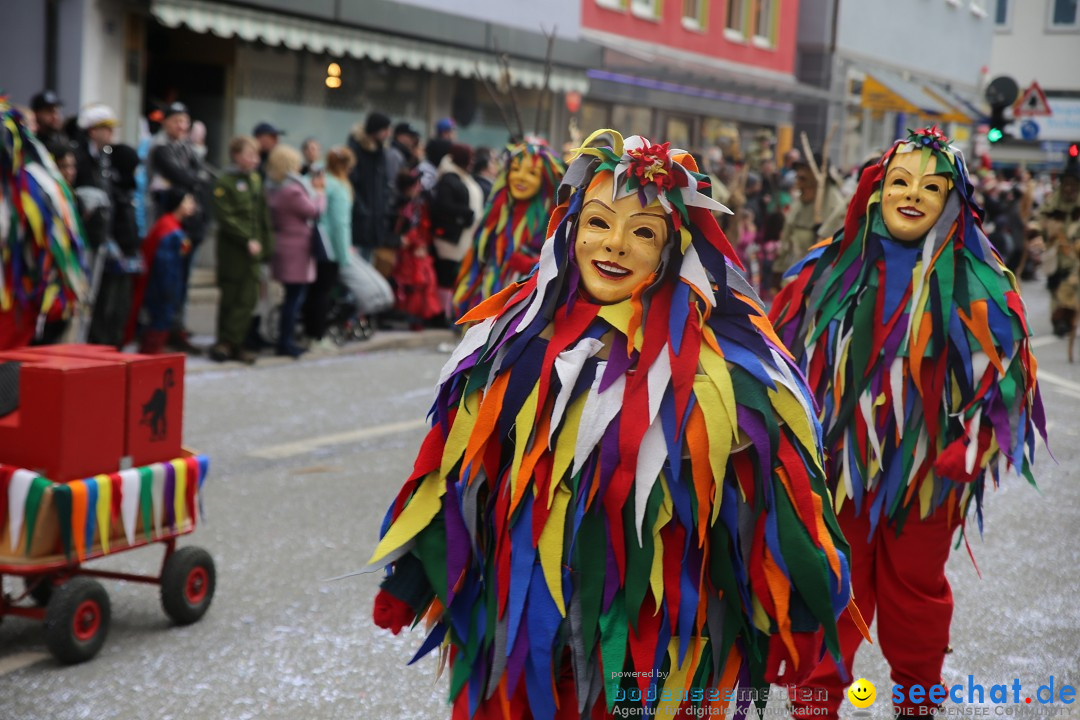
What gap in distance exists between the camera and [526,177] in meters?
7.61

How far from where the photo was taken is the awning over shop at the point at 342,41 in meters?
13.0

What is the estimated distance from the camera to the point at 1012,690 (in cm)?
450

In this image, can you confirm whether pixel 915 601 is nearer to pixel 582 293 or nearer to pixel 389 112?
pixel 582 293

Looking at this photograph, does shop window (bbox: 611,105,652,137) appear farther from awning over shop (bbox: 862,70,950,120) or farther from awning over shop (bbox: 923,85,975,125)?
awning over shop (bbox: 923,85,975,125)

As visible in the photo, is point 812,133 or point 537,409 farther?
point 812,133

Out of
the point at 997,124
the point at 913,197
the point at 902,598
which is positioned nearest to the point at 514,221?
the point at 913,197

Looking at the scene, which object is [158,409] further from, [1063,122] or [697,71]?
[1063,122]

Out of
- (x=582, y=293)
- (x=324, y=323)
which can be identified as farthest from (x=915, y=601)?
(x=324, y=323)

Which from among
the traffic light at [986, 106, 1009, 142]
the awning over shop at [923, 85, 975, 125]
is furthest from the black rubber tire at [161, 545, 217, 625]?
the awning over shop at [923, 85, 975, 125]

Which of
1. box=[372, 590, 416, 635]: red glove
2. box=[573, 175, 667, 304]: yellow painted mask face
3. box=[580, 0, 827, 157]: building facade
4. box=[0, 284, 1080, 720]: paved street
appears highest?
box=[580, 0, 827, 157]: building facade

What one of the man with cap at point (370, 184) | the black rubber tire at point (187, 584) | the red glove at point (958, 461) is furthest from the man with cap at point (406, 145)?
the red glove at point (958, 461)

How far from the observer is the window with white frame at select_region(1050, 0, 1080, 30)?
41.2 metres

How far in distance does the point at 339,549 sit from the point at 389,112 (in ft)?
39.9

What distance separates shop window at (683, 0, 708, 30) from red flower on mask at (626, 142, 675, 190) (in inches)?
888
